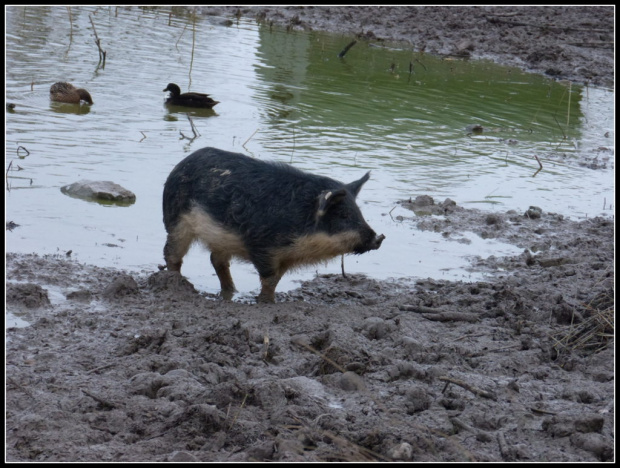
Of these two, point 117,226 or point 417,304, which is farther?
point 117,226

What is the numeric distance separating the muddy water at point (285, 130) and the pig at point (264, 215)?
2.04 feet

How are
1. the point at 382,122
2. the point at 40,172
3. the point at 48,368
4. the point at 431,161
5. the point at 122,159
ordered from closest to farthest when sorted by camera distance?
1. the point at 48,368
2. the point at 40,172
3. the point at 122,159
4. the point at 431,161
5. the point at 382,122

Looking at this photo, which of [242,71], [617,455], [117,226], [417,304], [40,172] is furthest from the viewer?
[242,71]

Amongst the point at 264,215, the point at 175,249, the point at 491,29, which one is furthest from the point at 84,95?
the point at 491,29

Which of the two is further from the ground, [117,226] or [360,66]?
[360,66]

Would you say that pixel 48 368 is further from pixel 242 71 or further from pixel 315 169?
pixel 242 71

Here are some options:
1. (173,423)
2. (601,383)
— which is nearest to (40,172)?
(173,423)

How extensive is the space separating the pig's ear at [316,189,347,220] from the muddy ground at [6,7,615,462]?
2.46 ft

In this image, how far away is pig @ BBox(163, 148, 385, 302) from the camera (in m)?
6.10

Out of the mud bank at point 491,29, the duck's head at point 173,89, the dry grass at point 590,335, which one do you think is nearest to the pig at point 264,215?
the dry grass at point 590,335

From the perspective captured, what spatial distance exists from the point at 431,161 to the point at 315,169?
1952 mm

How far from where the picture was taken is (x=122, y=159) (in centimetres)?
938

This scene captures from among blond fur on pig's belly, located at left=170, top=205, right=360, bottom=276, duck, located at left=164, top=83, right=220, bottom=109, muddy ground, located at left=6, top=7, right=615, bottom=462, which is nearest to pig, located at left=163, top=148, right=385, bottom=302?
blond fur on pig's belly, located at left=170, top=205, right=360, bottom=276

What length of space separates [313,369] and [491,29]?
17178 millimetres
